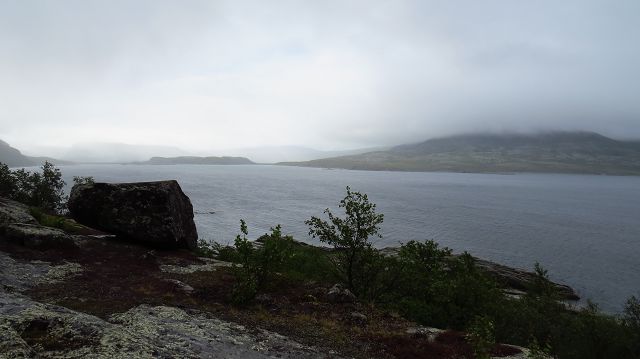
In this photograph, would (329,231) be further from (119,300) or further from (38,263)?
(38,263)

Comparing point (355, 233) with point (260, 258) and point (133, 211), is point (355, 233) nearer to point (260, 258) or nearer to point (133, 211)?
point (260, 258)

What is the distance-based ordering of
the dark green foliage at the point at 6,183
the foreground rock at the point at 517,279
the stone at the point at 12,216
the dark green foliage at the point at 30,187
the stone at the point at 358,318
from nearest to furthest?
the stone at the point at 358,318, the stone at the point at 12,216, the dark green foliage at the point at 6,183, the dark green foliage at the point at 30,187, the foreground rock at the point at 517,279

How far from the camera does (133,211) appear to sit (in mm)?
32031

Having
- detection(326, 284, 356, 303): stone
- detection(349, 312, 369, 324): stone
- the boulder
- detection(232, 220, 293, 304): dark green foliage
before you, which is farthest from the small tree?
the boulder

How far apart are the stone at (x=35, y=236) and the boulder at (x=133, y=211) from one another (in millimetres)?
4838

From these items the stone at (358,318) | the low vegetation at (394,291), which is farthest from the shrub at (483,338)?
the low vegetation at (394,291)

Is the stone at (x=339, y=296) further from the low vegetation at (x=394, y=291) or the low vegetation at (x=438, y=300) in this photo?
the low vegetation at (x=438, y=300)

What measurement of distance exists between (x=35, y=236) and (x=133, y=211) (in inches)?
288

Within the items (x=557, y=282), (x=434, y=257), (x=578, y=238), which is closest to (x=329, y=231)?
(x=434, y=257)

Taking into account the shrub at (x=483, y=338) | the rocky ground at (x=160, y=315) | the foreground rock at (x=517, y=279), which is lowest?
the foreground rock at (x=517, y=279)

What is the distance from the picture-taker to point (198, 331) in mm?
16312

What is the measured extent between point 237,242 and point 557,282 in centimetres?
7134

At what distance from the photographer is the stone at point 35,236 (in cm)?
2538

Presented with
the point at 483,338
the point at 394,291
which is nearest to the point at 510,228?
the point at 394,291
